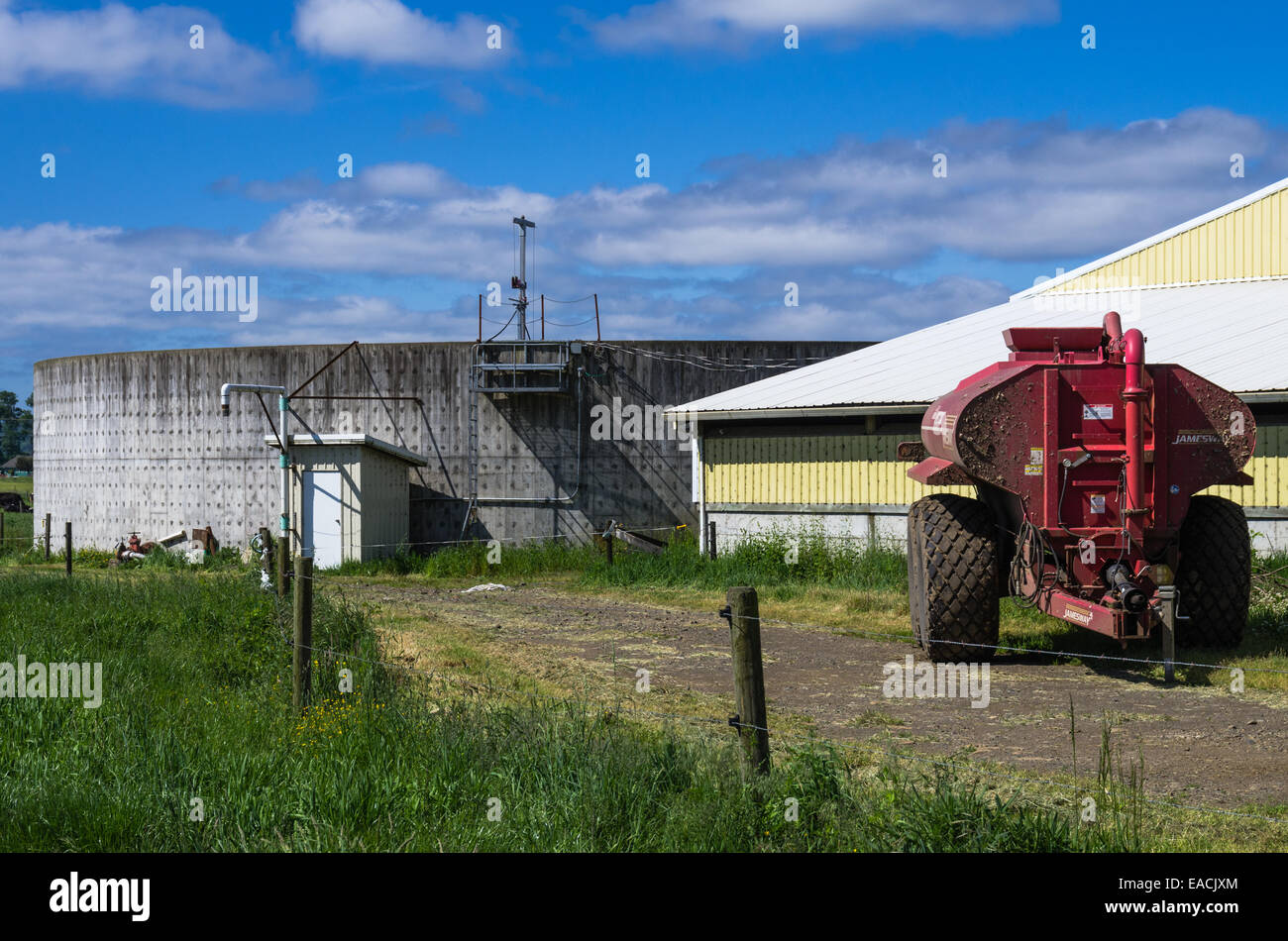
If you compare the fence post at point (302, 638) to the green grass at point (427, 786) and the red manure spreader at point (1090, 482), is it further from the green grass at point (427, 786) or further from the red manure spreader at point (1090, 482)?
the red manure spreader at point (1090, 482)

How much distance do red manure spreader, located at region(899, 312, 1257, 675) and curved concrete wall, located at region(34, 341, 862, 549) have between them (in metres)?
11.7

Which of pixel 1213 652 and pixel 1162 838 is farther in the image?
pixel 1213 652

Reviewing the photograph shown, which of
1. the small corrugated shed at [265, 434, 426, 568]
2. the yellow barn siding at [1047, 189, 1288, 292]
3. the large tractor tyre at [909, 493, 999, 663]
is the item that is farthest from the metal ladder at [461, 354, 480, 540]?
the large tractor tyre at [909, 493, 999, 663]

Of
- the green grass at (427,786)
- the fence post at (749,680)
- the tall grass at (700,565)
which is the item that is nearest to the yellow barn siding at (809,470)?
the tall grass at (700,565)

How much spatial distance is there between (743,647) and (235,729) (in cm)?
329

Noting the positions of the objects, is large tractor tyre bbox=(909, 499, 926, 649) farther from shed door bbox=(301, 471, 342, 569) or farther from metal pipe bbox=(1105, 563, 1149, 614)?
shed door bbox=(301, 471, 342, 569)

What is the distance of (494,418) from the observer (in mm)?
21922

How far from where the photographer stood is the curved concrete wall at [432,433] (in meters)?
21.8

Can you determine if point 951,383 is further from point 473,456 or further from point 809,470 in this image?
point 473,456

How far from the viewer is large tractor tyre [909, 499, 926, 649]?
10523 mm

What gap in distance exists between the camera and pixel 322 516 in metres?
20.4
